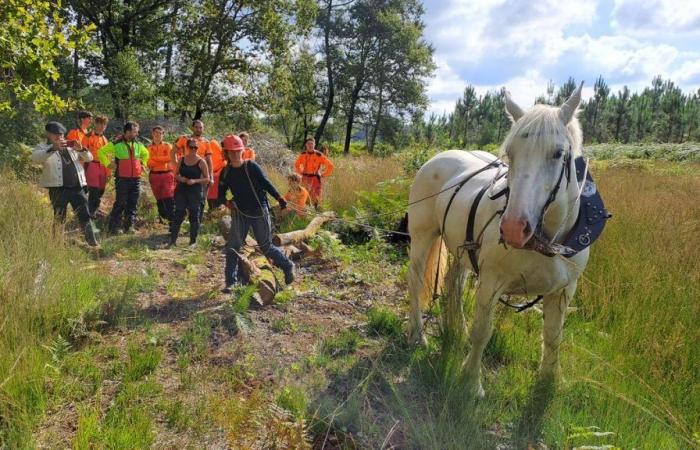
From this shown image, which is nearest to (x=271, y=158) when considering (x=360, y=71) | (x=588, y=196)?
(x=588, y=196)

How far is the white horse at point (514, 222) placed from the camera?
2.22 meters

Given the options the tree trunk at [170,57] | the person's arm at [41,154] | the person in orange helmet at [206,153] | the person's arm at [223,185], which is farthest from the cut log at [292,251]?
the tree trunk at [170,57]

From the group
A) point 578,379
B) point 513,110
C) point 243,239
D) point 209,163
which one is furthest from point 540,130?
point 209,163

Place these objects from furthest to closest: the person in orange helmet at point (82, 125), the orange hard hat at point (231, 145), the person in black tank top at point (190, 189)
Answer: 1. the person in orange helmet at point (82, 125)
2. the person in black tank top at point (190, 189)
3. the orange hard hat at point (231, 145)

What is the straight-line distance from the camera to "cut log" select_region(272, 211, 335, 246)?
627 centimetres

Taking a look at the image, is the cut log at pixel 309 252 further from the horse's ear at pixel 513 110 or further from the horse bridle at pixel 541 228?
the horse bridle at pixel 541 228

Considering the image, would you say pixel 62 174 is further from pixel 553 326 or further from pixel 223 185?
pixel 553 326

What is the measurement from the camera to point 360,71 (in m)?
30.9

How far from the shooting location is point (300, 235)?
668 cm

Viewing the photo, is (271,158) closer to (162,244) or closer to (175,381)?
(162,244)

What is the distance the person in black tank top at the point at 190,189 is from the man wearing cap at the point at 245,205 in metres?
A: 2.10

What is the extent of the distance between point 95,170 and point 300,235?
3.70 metres

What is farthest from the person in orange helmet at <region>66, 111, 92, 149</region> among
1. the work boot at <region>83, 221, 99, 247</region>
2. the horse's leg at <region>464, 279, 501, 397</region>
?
the horse's leg at <region>464, 279, 501, 397</region>

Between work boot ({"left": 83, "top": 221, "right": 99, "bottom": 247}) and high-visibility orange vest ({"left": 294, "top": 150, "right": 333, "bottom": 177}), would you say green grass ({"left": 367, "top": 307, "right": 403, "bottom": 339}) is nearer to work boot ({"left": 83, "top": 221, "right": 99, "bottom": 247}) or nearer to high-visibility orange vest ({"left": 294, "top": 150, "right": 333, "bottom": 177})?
work boot ({"left": 83, "top": 221, "right": 99, "bottom": 247})
